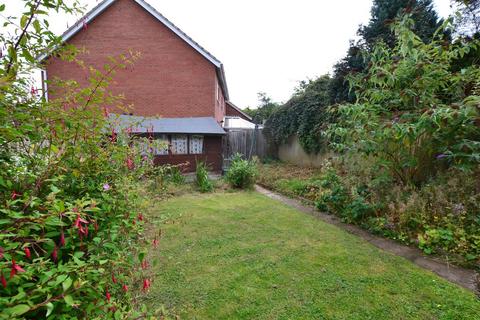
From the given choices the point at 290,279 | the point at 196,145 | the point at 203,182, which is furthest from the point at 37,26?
the point at 196,145

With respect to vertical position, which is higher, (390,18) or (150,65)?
(390,18)

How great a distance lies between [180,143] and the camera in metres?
10.7

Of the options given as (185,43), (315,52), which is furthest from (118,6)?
(315,52)

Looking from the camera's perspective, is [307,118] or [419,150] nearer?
[419,150]

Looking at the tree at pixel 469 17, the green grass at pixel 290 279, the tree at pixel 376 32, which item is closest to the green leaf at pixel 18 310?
the green grass at pixel 290 279

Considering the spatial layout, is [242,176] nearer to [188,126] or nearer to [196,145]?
[196,145]

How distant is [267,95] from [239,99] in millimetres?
7487

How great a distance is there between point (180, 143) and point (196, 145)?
74 centimetres

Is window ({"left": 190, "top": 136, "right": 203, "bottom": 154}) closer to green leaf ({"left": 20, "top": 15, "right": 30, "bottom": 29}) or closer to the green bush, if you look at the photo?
the green bush

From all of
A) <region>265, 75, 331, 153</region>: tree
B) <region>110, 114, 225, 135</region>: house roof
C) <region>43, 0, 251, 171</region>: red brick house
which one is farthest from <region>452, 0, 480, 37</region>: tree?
<region>43, 0, 251, 171</region>: red brick house

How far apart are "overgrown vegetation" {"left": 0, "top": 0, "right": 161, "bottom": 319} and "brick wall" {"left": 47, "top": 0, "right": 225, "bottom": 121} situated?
1019 centimetres

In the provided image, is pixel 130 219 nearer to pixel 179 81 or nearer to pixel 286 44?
pixel 179 81

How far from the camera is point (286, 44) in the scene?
14.0 metres

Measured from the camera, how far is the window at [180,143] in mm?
10648
